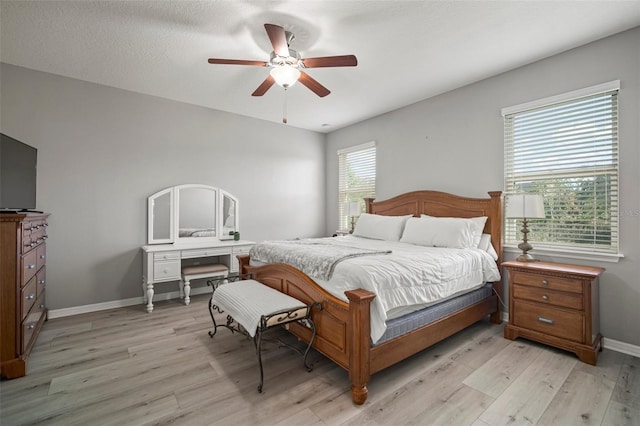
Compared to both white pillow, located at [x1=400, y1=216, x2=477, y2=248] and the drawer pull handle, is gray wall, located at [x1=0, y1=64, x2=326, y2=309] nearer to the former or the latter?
white pillow, located at [x1=400, y1=216, x2=477, y2=248]

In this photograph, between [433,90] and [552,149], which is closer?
[552,149]

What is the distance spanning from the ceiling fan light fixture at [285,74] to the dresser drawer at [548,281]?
2.70m

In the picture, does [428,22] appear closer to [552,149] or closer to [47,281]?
[552,149]

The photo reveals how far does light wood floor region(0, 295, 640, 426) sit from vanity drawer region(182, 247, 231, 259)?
1220 mm

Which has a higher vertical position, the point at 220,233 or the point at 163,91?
the point at 163,91

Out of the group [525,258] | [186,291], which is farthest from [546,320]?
[186,291]

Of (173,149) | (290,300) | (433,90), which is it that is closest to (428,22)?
(433,90)

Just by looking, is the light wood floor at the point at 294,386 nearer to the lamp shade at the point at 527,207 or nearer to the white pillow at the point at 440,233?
the white pillow at the point at 440,233

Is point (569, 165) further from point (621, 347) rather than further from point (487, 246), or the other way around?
point (621, 347)

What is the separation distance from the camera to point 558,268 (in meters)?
2.57

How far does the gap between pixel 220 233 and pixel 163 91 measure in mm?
2100

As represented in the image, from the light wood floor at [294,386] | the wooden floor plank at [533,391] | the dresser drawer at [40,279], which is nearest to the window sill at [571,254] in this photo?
the light wood floor at [294,386]

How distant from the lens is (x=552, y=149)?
9.85ft

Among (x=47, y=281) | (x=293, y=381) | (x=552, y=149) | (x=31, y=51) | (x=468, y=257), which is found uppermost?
(x=31, y=51)
